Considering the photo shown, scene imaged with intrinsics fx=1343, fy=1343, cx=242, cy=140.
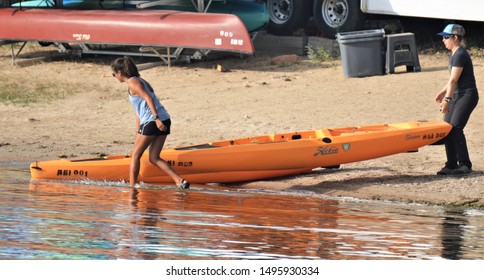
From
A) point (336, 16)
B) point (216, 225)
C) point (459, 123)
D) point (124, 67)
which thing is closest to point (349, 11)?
point (336, 16)

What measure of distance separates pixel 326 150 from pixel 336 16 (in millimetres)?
8751

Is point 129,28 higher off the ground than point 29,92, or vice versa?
point 129,28

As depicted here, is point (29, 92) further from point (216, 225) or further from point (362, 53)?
point (216, 225)

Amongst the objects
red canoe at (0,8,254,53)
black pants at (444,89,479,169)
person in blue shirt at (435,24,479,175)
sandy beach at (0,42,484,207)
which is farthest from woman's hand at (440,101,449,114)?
red canoe at (0,8,254,53)

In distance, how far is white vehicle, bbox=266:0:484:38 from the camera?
20.5 metres

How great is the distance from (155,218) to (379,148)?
333 centimetres

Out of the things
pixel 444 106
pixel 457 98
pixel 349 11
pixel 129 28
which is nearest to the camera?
pixel 444 106

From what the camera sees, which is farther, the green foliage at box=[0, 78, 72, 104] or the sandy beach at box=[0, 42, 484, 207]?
the green foliage at box=[0, 78, 72, 104]

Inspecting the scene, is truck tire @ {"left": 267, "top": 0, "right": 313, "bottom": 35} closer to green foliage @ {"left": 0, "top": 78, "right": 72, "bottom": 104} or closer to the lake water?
green foliage @ {"left": 0, "top": 78, "right": 72, "bottom": 104}

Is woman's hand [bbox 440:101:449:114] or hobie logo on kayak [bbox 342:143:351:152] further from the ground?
woman's hand [bbox 440:101:449:114]

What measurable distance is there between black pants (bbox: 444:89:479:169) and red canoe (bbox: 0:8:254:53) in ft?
22.9

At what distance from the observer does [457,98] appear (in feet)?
45.7

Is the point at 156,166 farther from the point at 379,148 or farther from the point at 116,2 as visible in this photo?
the point at 116,2
